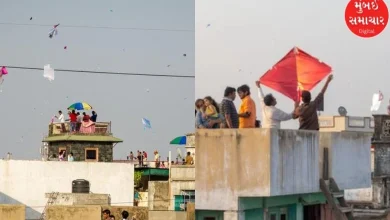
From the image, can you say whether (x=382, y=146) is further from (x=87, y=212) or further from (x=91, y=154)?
(x=87, y=212)

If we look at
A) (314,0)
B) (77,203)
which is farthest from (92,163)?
(314,0)

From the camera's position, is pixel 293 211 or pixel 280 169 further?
pixel 293 211

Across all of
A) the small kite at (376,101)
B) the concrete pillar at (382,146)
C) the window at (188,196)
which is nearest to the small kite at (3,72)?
the window at (188,196)

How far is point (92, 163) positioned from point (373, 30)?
2.06 meters

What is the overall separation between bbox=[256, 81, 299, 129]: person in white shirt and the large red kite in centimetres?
32

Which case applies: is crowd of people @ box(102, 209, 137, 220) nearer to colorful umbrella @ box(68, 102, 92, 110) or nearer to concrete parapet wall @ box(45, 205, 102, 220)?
concrete parapet wall @ box(45, 205, 102, 220)

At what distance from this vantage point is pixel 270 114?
5.98 m

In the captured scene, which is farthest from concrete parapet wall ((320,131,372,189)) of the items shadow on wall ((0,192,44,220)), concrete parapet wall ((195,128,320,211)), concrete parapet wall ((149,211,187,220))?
shadow on wall ((0,192,44,220))

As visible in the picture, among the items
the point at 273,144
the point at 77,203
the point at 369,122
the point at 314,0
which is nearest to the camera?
the point at 273,144

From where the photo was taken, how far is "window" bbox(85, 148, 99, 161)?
6.48 metres

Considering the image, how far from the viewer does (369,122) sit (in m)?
8.54

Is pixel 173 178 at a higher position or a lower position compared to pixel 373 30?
lower

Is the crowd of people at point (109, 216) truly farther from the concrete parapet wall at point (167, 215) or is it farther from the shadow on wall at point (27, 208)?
the shadow on wall at point (27, 208)

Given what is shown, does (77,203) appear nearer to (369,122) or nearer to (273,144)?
(273,144)
